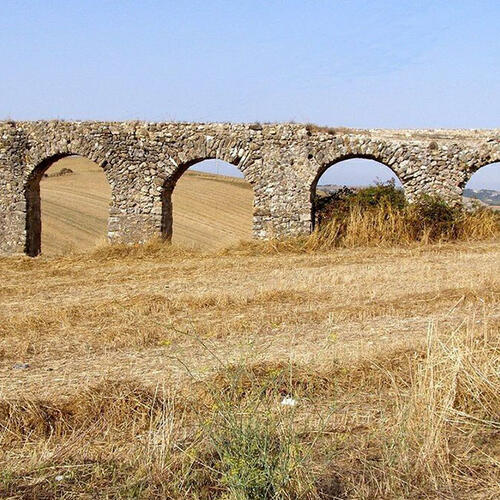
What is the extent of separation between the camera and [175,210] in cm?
2767

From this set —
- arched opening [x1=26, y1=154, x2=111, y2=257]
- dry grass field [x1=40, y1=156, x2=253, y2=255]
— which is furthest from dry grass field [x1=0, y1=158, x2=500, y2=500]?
dry grass field [x1=40, y1=156, x2=253, y2=255]

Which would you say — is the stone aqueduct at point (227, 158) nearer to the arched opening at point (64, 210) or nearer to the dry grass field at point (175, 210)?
the arched opening at point (64, 210)

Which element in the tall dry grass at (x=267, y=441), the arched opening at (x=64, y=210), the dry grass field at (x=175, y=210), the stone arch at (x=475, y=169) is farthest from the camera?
the dry grass field at (x=175, y=210)

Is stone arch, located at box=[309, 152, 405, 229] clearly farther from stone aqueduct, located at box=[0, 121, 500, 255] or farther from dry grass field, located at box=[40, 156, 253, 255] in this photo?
dry grass field, located at box=[40, 156, 253, 255]

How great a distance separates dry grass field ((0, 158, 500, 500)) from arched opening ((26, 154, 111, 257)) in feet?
17.9

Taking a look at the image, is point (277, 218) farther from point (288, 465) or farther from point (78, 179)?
point (78, 179)

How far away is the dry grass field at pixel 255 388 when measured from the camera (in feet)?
12.0

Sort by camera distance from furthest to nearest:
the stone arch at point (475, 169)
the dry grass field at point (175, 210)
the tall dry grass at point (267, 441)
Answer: the dry grass field at point (175, 210) < the stone arch at point (475, 169) < the tall dry grass at point (267, 441)

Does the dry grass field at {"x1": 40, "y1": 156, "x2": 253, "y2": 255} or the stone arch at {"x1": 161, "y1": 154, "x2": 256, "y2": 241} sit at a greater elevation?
the stone arch at {"x1": 161, "y1": 154, "x2": 256, "y2": 241}

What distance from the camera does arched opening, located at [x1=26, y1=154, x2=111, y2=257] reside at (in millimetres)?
15969

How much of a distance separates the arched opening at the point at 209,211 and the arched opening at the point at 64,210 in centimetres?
261

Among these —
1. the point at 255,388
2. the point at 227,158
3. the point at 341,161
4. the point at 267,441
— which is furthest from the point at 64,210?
the point at 267,441

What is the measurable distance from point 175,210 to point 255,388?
23296 millimetres

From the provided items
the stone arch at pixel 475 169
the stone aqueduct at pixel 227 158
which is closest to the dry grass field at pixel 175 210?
the stone aqueduct at pixel 227 158
